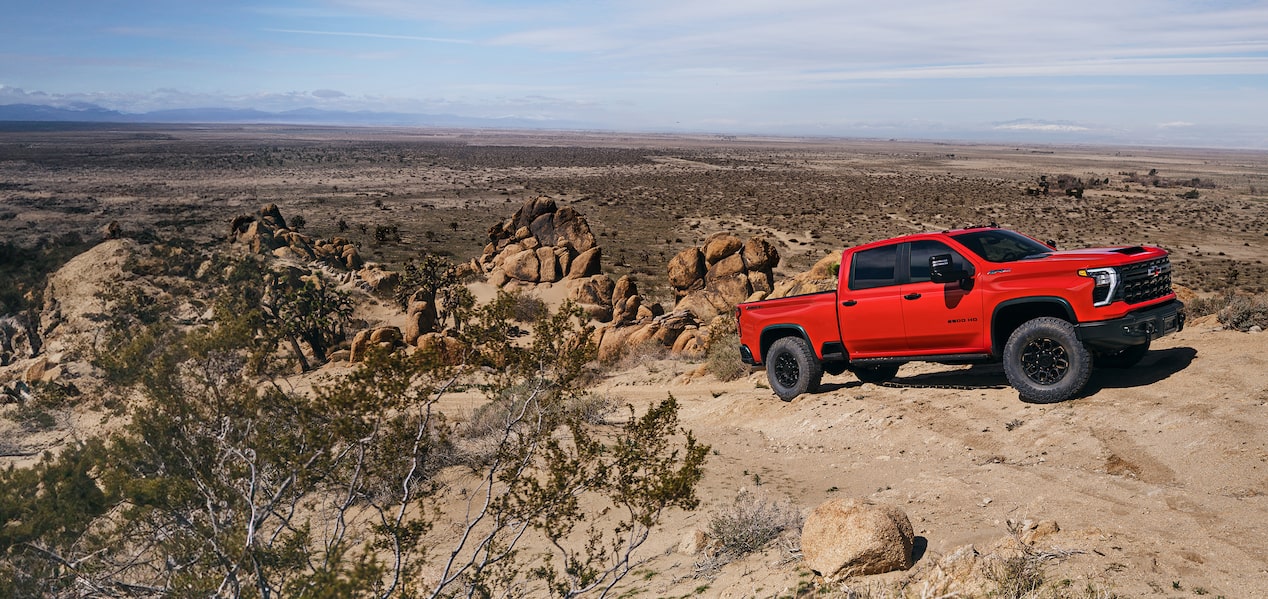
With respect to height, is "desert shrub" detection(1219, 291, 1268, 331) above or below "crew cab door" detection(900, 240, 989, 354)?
below

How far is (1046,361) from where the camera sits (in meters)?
9.50

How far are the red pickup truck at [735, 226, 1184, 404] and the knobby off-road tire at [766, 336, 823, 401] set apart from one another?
0.40 m

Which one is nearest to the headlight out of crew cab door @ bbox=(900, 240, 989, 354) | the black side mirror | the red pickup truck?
the red pickup truck

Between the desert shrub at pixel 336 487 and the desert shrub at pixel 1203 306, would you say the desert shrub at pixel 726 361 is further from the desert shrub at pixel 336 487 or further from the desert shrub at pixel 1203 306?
the desert shrub at pixel 1203 306

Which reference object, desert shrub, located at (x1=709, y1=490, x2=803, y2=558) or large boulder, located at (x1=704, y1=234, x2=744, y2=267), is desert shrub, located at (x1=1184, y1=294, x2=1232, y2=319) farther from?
large boulder, located at (x1=704, y1=234, x2=744, y2=267)

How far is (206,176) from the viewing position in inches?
3713

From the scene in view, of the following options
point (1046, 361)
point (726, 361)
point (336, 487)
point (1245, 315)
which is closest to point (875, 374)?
point (1046, 361)

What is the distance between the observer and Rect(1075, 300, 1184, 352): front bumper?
28.6ft

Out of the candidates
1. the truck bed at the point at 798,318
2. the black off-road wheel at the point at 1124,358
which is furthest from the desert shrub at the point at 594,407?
the black off-road wheel at the point at 1124,358

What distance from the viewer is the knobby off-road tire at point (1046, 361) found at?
9102mm

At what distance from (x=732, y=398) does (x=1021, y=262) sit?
6.08 metres

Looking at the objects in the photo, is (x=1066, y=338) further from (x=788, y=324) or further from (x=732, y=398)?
(x=732, y=398)

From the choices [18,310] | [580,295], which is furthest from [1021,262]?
[18,310]

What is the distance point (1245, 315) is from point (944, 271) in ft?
21.1
